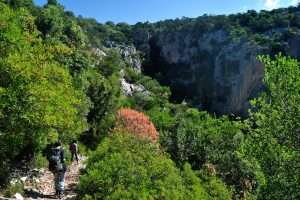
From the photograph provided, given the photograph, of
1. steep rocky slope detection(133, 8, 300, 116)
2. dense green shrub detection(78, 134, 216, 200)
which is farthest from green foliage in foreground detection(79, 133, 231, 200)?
steep rocky slope detection(133, 8, 300, 116)

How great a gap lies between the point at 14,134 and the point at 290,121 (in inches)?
387

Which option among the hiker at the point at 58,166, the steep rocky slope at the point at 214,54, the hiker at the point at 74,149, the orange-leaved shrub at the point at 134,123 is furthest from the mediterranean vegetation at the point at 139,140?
the steep rocky slope at the point at 214,54

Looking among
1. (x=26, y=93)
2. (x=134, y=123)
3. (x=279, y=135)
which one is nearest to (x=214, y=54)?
(x=134, y=123)

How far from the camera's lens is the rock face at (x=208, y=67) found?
3912 inches

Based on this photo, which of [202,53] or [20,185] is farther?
[202,53]

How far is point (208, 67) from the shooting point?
108 meters

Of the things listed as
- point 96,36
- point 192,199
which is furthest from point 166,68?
point 192,199

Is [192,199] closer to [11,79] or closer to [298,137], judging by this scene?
[298,137]

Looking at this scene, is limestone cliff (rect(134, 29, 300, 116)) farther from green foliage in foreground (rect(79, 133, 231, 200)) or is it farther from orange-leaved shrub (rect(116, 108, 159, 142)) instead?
green foliage in foreground (rect(79, 133, 231, 200))

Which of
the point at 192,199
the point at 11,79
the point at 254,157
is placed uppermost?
the point at 11,79

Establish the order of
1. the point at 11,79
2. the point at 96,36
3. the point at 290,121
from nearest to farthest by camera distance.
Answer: the point at 290,121
the point at 11,79
the point at 96,36

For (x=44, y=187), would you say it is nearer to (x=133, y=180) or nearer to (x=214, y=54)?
(x=133, y=180)

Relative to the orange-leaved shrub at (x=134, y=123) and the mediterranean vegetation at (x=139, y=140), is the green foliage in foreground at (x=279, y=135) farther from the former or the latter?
the orange-leaved shrub at (x=134, y=123)

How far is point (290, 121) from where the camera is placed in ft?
55.5
